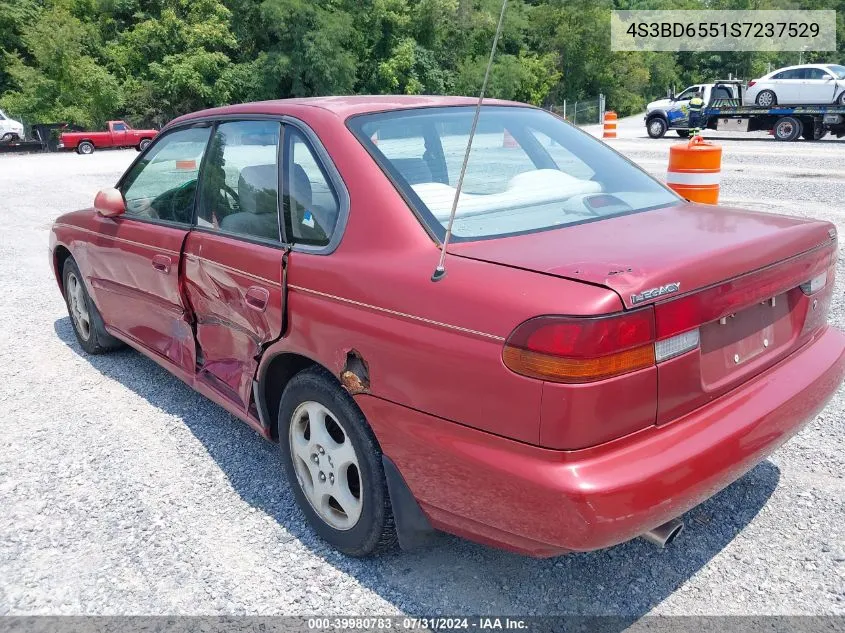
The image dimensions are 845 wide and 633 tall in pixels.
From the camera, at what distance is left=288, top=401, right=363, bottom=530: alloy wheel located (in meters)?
2.72

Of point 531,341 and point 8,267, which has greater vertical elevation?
point 531,341

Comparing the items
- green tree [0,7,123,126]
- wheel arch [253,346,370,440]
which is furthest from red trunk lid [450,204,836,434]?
green tree [0,7,123,126]

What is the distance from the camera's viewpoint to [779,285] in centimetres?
246

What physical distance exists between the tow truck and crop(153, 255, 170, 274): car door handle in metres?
23.2

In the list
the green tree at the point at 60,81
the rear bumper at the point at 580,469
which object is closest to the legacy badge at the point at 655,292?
the rear bumper at the point at 580,469

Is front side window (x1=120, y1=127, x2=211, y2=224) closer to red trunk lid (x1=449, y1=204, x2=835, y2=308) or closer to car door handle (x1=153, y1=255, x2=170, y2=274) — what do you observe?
car door handle (x1=153, y1=255, x2=170, y2=274)

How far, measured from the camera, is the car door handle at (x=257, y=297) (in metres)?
2.92

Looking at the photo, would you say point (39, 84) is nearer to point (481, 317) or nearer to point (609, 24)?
point (609, 24)

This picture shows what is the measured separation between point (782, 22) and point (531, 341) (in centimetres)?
8053

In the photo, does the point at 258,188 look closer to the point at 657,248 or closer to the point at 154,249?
the point at 154,249

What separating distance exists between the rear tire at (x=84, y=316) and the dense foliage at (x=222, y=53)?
34636mm

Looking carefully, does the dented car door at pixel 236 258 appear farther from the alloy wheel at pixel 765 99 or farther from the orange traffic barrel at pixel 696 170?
the alloy wheel at pixel 765 99

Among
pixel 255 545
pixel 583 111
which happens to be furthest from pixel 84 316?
pixel 583 111

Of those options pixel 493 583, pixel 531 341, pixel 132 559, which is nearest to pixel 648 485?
pixel 531 341
